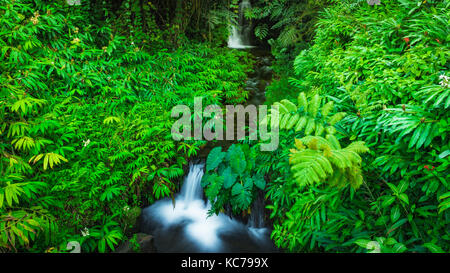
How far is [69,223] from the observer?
8.39 ft

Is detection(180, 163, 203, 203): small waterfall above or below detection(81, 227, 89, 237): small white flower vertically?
above

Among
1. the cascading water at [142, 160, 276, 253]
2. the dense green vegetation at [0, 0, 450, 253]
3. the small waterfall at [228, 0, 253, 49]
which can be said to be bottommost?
the cascading water at [142, 160, 276, 253]

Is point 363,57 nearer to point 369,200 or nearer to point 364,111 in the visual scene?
point 364,111

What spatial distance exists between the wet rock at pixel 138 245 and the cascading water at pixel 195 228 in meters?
0.29

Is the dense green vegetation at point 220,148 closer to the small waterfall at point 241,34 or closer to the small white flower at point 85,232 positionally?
Result: the small white flower at point 85,232

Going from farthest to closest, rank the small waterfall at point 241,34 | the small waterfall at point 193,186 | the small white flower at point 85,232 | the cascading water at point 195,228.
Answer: the small waterfall at point 241,34 → the small waterfall at point 193,186 → the cascading water at point 195,228 → the small white flower at point 85,232

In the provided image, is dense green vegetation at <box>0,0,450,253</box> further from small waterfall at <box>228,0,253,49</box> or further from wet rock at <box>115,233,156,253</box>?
small waterfall at <box>228,0,253,49</box>

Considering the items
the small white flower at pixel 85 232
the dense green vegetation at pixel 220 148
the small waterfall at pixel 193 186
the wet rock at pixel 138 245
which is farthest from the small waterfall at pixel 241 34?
the small white flower at pixel 85 232

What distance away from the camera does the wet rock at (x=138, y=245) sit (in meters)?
2.72

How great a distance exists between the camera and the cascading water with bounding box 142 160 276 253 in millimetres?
3184

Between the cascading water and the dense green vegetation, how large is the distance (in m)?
0.24

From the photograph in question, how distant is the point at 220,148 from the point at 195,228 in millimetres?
1231

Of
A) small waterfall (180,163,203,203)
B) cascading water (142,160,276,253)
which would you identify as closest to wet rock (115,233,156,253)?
cascading water (142,160,276,253)
